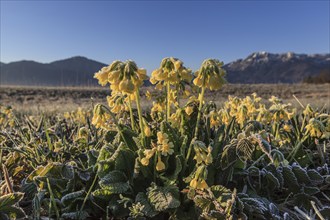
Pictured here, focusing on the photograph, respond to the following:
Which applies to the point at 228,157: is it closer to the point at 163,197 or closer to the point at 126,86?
the point at 163,197

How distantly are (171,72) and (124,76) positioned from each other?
Answer: 1.02ft

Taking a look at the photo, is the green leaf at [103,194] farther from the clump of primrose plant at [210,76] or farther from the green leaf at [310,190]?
the green leaf at [310,190]

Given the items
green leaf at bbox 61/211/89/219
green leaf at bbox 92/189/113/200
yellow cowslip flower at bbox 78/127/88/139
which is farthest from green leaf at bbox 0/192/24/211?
yellow cowslip flower at bbox 78/127/88/139

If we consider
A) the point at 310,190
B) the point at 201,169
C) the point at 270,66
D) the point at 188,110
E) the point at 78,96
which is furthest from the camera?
the point at 270,66

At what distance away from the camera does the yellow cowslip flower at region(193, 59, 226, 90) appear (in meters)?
1.73

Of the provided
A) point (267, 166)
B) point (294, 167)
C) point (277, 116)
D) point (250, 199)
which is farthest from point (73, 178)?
point (277, 116)

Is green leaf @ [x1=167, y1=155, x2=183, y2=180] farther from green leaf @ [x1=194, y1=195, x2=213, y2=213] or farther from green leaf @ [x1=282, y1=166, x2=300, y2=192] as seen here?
green leaf @ [x1=282, y1=166, x2=300, y2=192]

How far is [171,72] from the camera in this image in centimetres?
188

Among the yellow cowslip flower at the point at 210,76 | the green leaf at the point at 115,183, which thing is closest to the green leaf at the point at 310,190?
the yellow cowslip flower at the point at 210,76

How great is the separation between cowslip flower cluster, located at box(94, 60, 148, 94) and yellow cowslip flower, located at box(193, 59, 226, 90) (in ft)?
0.96

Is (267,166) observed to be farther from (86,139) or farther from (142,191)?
(86,139)

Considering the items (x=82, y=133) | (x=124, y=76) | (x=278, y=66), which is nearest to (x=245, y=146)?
(x=124, y=76)

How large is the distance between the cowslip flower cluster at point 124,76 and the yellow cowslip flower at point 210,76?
0.29 m

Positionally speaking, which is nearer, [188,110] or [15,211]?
[15,211]
